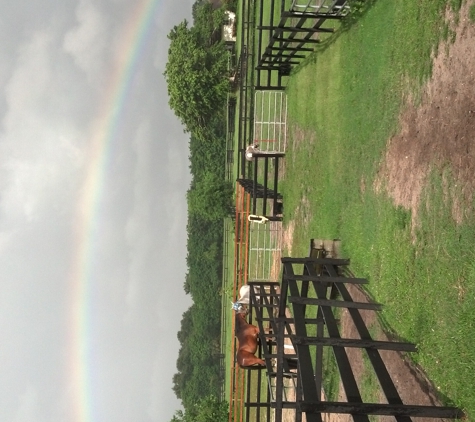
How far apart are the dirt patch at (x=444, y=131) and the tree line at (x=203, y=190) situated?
75.5ft

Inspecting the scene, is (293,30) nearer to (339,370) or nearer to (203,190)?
(339,370)

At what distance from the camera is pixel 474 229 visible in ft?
21.1

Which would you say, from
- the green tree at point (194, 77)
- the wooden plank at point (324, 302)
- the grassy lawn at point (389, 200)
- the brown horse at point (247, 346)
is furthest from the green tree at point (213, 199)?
the wooden plank at point (324, 302)

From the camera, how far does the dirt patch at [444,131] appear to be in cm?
676

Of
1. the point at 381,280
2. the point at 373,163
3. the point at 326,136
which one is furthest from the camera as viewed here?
the point at 326,136

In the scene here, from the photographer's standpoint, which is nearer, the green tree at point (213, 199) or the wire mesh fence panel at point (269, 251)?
the wire mesh fence panel at point (269, 251)

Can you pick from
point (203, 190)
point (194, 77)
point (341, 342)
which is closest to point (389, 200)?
point (341, 342)

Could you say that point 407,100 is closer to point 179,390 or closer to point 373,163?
point 373,163

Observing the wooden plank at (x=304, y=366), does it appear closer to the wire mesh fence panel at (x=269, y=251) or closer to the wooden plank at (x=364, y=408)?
the wooden plank at (x=364, y=408)

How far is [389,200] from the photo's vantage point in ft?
30.6

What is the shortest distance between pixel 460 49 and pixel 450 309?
361cm

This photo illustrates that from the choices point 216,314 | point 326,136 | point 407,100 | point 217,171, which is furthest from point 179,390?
point 407,100

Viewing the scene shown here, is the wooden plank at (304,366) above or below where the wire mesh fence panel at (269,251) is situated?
above

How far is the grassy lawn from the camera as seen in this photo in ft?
22.7
